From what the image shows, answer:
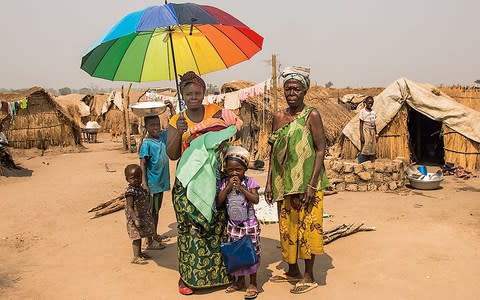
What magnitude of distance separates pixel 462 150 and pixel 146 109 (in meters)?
7.44

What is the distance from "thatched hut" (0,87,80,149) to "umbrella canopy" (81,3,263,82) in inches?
522

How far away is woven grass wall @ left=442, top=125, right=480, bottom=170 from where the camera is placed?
9.71 metres

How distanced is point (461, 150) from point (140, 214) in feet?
Result: 27.1

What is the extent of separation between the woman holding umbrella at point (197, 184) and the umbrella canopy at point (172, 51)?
1.48 ft

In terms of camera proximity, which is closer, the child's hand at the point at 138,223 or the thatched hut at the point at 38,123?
the child's hand at the point at 138,223

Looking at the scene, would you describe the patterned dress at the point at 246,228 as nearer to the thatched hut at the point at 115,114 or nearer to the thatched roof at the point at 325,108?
the thatched roof at the point at 325,108

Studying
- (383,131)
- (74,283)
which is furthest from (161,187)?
(383,131)

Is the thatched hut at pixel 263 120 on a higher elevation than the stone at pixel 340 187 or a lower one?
higher

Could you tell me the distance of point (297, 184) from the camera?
11.4 feet

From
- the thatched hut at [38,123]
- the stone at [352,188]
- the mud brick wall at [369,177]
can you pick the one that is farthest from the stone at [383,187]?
the thatched hut at [38,123]

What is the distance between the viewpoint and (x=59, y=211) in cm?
681

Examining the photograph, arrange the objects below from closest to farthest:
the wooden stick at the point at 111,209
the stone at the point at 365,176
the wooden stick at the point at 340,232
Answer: the wooden stick at the point at 340,232, the wooden stick at the point at 111,209, the stone at the point at 365,176

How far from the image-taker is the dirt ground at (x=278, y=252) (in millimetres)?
3633

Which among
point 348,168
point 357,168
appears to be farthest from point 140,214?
point 357,168
